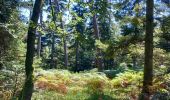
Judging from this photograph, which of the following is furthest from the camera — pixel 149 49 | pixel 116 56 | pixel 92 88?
pixel 92 88

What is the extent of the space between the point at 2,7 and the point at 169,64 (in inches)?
299

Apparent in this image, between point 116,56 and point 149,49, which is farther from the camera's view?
point 116,56

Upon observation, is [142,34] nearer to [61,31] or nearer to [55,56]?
[61,31]

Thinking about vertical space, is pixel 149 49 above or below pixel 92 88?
above

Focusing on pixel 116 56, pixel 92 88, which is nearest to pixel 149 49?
pixel 116 56

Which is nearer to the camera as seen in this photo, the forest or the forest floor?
the forest

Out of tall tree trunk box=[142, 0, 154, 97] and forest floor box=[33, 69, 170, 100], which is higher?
tall tree trunk box=[142, 0, 154, 97]

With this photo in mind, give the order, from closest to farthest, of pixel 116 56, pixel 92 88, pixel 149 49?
pixel 149 49 → pixel 116 56 → pixel 92 88

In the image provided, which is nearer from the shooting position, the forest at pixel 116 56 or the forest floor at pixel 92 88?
the forest at pixel 116 56

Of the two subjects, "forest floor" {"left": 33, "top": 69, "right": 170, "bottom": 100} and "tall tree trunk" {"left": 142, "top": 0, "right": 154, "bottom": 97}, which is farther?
"forest floor" {"left": 33, "top": 69, "right": 170, "bottom": 100}

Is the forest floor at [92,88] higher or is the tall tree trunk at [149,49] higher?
the tall tree trunk at [149,49]

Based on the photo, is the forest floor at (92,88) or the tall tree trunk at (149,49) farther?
the forest floor at (92,88)

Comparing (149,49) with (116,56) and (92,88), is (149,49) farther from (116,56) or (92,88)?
(92,88)

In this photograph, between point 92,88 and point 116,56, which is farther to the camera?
point 92,88
